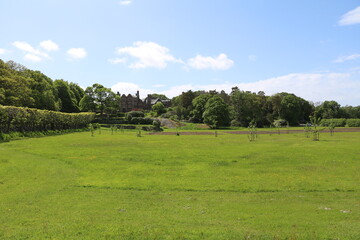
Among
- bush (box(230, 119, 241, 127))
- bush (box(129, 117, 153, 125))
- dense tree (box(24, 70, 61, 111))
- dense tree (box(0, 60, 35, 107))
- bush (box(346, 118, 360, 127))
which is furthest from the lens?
bush (box(230, 119, 241, 127))

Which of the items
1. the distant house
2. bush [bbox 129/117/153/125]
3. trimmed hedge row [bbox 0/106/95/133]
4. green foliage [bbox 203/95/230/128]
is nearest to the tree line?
green foliage [bbox 203/95/230/128]

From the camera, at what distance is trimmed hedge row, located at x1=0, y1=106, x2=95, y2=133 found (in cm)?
4791

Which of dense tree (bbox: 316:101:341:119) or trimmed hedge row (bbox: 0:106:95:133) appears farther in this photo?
dense tree (bbox: 316:101:341:119)

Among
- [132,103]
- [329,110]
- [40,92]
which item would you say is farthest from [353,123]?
[132,103]

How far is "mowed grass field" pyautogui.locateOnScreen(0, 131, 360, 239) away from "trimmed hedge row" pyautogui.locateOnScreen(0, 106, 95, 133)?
93.2ft

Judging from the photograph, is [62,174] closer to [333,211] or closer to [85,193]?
[85,193]

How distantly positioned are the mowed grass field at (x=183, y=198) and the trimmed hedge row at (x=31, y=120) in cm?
2842

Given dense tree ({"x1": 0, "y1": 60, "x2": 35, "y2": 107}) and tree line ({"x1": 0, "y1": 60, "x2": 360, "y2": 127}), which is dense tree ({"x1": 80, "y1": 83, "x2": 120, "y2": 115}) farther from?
dense tree ({"x1": 0, "y1": 60, "x2": 35, "y2": 107})

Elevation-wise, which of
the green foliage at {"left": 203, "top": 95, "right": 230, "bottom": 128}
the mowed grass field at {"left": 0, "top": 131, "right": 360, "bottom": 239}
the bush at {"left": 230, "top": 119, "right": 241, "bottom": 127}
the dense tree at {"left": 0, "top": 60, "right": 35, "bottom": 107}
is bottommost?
the mowed grass field at {"left": 0, "top": 131, "right": 360, "bottom": 239}

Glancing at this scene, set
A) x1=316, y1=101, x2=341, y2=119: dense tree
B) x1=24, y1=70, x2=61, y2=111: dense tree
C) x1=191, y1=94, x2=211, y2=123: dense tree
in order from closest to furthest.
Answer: x1=24, y1=70, x2=61, y2=111: dense tree → x1=191, y1=94, x2=211, y2=123: dense tree → x1=316, y1=101, x2=341, y2=119: dense tree

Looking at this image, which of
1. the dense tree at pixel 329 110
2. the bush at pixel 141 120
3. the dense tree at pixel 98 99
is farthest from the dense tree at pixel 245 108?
the dense tree at pixel 98 99

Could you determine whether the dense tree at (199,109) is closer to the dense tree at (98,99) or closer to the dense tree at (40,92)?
the dense tree at (98,99)

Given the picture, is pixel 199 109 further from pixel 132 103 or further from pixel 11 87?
pixel 132 103

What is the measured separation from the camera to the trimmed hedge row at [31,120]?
157 ft
